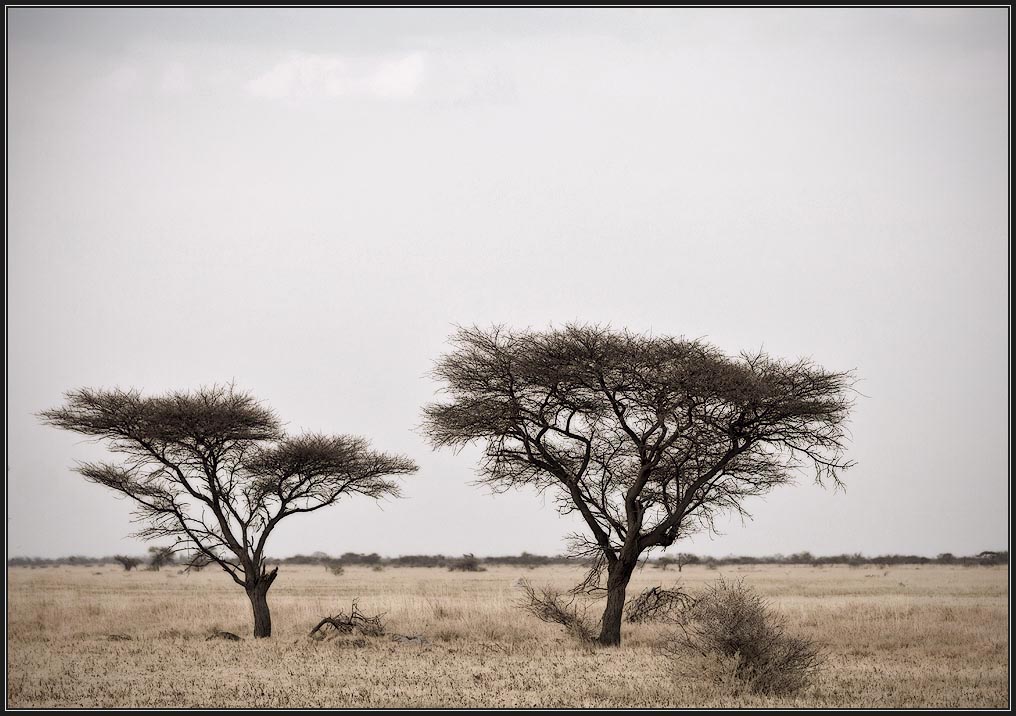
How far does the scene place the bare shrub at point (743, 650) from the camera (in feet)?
52.1

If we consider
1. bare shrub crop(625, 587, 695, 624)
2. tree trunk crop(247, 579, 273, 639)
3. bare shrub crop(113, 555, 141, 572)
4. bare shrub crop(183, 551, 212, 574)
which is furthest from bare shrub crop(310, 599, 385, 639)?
bare shrub crop(113, 555, 141, 572)

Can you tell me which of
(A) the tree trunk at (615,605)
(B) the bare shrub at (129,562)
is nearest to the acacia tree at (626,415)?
(A) the tree trunk at (615,605)

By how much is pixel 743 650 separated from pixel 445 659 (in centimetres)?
648

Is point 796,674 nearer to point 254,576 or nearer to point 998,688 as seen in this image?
point 998,688

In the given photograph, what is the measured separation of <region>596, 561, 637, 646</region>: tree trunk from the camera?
22.0 meters

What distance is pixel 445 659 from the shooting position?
65.3ft

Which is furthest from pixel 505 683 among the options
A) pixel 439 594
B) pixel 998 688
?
pixel 439 594

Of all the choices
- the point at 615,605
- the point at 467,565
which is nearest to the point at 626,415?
the point at 615,605

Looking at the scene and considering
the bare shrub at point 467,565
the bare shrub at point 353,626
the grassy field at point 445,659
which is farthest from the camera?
the bare shrub at point 467,565

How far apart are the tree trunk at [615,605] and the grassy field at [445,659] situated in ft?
1.57

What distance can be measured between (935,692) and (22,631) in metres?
21.0

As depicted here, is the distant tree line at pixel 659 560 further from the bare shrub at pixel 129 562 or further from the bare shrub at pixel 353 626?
the bare shrub at pixel 353 626

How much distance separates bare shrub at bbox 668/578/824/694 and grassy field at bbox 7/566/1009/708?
34 cm

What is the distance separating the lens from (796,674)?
53.0ft
